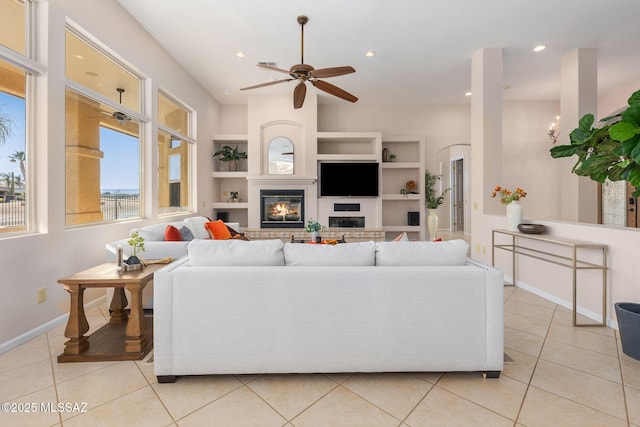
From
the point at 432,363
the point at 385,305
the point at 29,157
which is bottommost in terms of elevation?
the point at 432,363

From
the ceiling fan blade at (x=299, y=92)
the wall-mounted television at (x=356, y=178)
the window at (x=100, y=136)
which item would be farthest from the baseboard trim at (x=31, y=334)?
the wall-mounted television at (x=356, y=178)

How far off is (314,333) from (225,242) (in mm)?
784

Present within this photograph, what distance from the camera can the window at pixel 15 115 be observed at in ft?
7.82

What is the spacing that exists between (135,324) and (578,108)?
5.62m

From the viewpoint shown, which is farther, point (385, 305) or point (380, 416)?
point (385, 305)

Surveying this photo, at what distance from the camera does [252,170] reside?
6285 millimetres

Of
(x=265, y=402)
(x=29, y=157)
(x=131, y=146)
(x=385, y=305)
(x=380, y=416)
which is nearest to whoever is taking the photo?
(x=380, y=416)

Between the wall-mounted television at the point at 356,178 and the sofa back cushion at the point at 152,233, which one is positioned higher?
the wall-mounted television at the point at 356,178

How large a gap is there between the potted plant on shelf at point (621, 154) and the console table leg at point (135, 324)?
10.4 ft

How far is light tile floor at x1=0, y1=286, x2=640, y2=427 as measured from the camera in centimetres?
157

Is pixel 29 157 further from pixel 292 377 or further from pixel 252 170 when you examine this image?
pixel 252 170

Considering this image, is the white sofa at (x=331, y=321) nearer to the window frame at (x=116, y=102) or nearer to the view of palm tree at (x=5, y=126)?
the view of palm tree at (x=5, y=126)

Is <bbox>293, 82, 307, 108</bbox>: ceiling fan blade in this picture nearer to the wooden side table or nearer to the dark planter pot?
the wooden side table

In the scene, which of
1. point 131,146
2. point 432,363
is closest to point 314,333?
point 432,363
